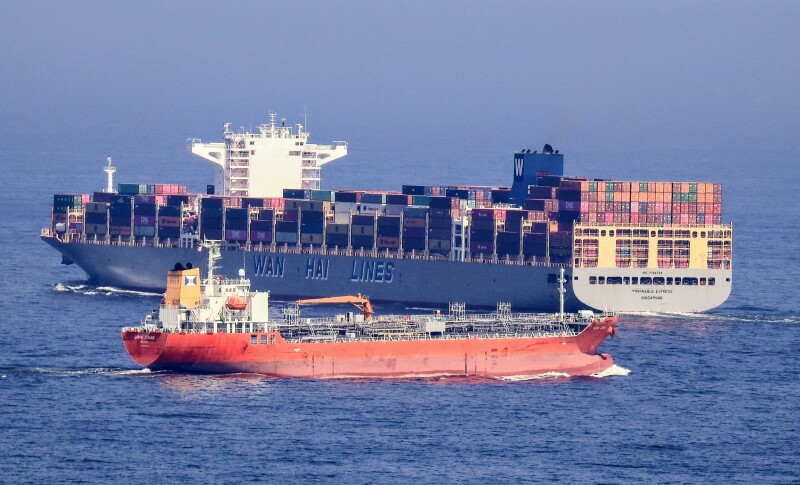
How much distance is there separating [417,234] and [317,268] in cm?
680

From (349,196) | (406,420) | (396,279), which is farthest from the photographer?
(349,196)

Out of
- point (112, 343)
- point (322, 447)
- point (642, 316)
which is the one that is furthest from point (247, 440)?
point (642, 316)

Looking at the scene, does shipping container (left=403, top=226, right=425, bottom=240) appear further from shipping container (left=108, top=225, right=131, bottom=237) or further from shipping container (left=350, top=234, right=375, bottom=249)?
shipping container (left=108, top=225, right=131, bottom=237)

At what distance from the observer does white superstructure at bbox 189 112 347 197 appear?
431 feet

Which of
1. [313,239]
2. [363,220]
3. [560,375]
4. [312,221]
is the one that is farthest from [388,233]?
[560,375]

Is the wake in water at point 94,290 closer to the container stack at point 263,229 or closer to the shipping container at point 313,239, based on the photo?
the container stack at point 263,229

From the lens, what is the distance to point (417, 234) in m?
117

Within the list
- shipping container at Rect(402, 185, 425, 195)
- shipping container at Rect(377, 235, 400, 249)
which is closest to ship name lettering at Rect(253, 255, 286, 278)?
shipping container at Rect(377, 235, 400, 249)

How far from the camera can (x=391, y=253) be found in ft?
386

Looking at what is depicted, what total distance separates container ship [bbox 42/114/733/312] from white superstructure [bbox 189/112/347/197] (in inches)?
2.5

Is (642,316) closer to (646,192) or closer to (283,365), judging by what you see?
(646,192)

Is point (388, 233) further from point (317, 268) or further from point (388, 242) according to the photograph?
point (317, 268)

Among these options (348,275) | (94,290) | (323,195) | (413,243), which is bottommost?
(94,290)

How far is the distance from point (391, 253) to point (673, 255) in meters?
17.2
